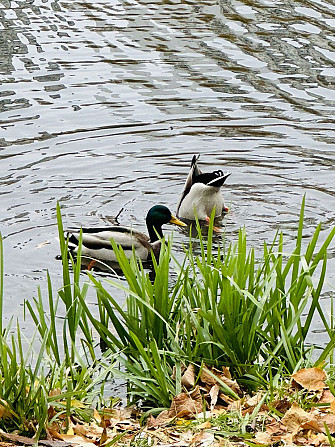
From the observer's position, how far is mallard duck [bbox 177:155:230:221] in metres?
9.65

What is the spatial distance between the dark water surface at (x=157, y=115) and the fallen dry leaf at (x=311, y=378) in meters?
3.00

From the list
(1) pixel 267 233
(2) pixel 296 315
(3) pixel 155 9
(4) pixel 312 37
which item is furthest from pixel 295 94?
(2) pixel 296 315

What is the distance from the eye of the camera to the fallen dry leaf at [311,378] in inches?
190

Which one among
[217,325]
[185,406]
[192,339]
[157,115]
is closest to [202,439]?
[185,406]

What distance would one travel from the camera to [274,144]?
36.9 ft

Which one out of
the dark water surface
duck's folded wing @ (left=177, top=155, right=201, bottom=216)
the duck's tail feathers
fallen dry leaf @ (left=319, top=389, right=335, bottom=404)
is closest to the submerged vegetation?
fallen dry leaf @ (left=319, top=389, right=335, bottom=404)

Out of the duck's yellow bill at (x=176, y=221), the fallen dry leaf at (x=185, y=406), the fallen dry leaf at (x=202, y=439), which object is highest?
the fallen dry leaf at (x=202, y=439)

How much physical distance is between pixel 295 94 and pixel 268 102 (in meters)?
0.49

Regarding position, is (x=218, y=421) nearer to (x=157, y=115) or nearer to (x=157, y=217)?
(x=157, y=217)

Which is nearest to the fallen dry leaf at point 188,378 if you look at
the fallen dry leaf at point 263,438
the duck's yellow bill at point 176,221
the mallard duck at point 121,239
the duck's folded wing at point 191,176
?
the fallen dry leaf at point 263,438

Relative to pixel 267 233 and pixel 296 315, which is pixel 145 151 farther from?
pixel 296 315

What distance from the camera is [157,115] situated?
480 inches

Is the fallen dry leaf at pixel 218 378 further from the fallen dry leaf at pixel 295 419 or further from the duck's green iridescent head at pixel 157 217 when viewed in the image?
the duck's green iridescent head at pixel 157 217

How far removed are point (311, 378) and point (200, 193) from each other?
4967 mm
